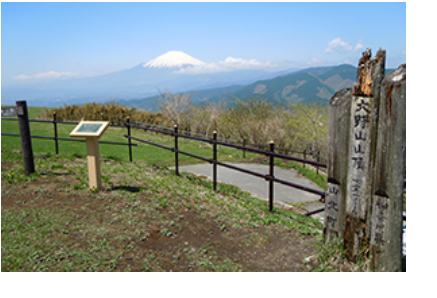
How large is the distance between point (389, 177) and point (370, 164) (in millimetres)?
179

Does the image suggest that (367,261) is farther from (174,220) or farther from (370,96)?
(174,220)

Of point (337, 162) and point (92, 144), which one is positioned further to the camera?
point (92, 144)

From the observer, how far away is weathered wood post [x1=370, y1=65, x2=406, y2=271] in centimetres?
249

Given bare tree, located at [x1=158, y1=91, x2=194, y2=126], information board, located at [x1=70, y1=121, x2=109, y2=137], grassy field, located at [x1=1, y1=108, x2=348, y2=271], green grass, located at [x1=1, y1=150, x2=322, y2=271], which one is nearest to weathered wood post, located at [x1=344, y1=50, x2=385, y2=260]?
grassy field, located at [x1=1, y1=108, x2=348, y2=271]

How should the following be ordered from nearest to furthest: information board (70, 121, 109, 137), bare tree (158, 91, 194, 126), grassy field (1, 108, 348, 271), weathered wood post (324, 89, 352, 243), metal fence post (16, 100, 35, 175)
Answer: weathered wood post (324, 89, 352, 243)
grassy field (1, 108, 348, 271)
information board (70, 121, 109, 137)
metal fence post (16, 100, 35, 175)
bare tree (158, 91, 194, 126)

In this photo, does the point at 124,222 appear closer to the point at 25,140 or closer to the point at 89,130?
the point at 89,130

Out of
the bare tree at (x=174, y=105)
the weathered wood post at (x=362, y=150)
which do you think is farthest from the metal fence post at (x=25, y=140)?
the bare tree at (x=174, y=105)

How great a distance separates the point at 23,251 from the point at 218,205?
250cm

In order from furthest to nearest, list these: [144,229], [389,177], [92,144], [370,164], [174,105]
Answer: [174,105]
[92,144]
[144,229]
[370,164]
[389,177]

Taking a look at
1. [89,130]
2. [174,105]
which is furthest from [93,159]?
[174,105]

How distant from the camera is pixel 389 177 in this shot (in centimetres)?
259

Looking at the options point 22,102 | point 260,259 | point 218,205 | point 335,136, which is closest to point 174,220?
point 218,205

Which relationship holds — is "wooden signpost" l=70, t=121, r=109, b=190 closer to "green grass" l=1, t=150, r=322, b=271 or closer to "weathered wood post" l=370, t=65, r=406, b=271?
"green grass" l=1, t=150, r=322, b=271

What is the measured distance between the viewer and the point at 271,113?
16.2 meters
